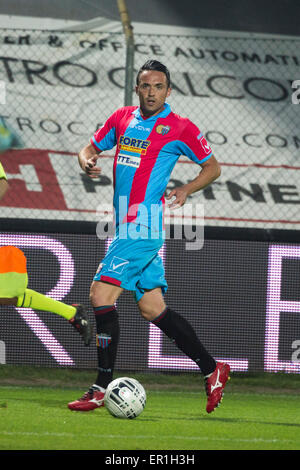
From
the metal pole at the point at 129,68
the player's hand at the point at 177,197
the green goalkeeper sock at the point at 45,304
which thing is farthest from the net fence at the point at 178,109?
the player's hand at the point at 177,197

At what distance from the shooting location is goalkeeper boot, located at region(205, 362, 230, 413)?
18.2ft

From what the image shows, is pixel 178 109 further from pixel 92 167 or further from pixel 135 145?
pixel 92 167

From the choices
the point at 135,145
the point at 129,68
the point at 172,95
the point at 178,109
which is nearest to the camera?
the point at 135,145

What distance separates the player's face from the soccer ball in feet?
5.56

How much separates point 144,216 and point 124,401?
112 centimetres

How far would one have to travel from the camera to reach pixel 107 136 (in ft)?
19.1

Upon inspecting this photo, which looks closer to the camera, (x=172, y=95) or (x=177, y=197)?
(x=177, y=197)

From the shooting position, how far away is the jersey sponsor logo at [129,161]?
18.2 ft

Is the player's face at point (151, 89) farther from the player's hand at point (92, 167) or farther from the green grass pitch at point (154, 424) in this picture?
the green grass pitch at point (154, 424)

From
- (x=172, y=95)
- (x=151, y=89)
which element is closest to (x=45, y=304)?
(x=151, y=89)

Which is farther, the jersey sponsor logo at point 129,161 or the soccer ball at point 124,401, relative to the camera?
the jersey sponsor logo at point 129,161

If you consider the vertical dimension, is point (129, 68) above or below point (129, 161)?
above

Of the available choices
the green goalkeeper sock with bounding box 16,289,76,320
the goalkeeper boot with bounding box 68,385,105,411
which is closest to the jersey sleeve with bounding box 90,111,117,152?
the green goalkeeper sock with bounding box 16,289,76,320

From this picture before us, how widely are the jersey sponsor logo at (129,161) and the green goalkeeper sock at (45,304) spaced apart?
1001 mm
